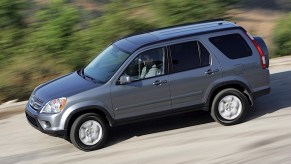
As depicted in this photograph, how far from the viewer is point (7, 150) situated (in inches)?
358

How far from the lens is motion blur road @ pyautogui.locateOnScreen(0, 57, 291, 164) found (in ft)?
26.9

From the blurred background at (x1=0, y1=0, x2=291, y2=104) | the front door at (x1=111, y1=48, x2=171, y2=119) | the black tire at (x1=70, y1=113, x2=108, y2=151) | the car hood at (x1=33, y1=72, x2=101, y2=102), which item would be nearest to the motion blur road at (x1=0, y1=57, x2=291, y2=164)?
the black tire at (x1=70, y1=113, x2=108, y2=151)

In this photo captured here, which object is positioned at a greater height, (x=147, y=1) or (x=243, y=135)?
(x=147, y=1)

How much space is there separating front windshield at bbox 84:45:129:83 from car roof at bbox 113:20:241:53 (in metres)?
0.14

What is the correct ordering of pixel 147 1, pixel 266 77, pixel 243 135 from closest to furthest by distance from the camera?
pixel 243 135 < pixel 266 77 < pixel 147 1

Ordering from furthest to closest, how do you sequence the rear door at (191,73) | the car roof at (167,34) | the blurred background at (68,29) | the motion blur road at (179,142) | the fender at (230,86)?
1. the blurred background at (68,29)
2. the fender at (230,86)
3. the car roof at (167,34)
4. the rear door at (191,73)
5. the motion blur road at (179,142)

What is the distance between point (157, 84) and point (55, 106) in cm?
178

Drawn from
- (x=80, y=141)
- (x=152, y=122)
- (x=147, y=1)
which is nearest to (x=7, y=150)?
(x=80, y=141)

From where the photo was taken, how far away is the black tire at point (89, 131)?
8.57m

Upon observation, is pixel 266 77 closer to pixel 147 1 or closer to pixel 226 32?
pixel 226 32

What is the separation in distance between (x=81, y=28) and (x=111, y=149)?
6.92 m

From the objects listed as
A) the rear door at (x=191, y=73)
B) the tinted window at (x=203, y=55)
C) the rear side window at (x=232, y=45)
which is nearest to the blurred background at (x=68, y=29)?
the rear door at (x=191, y=73)

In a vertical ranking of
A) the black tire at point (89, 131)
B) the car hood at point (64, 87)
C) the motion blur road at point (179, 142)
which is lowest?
the motion blur road at point (179, 142)

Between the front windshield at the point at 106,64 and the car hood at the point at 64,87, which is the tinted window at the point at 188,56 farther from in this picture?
the car hood at the point at 64,87
